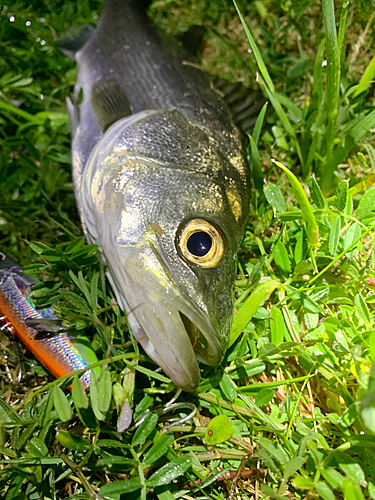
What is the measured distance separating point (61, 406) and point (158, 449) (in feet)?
1.77

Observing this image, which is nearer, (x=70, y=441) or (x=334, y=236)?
(x=70, y=441)

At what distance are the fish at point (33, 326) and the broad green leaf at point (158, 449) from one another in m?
0.44

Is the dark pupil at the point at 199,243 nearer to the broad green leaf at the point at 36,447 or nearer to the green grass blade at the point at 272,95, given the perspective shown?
the broad green leaf at the point at 36,447

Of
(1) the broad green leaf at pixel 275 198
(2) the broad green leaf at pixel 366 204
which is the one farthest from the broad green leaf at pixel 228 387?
(2) the broad green leaf at pixel 366 204

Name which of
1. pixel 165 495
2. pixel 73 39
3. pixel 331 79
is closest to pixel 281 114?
pixel 331 79

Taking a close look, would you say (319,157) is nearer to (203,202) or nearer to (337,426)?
(203,202)

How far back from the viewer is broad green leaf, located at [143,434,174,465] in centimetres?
169

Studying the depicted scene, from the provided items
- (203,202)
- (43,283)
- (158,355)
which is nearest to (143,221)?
(203,202)

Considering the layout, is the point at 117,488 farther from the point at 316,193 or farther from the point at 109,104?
the point at 109,104

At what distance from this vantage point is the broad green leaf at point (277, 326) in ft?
6.57

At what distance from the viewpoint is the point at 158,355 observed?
5.32 ft

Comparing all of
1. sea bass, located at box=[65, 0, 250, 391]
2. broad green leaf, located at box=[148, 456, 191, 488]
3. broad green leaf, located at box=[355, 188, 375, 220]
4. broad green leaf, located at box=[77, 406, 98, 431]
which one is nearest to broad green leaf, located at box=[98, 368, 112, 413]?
broad green leaf, located at box=[77, 406, 98, 431]

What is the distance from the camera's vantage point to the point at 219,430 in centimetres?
Answer: 172

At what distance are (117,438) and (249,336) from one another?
85cm
